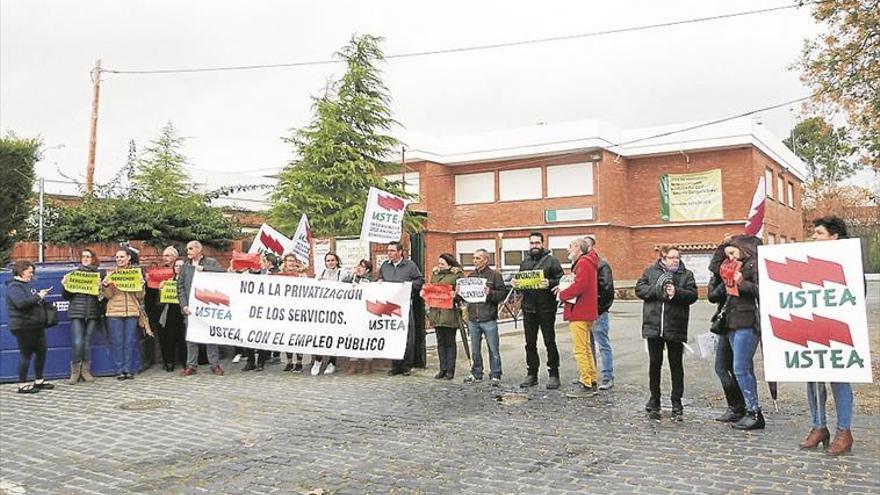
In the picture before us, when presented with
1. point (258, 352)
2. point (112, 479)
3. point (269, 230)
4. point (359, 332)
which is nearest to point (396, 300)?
point (359, 332)

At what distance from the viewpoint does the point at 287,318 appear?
1113 cm

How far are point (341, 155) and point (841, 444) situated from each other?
16.5 metres

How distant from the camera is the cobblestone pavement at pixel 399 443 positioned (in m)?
5.60

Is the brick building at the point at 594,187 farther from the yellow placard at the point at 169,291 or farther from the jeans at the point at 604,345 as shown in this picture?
the jeans at the point at 604,345

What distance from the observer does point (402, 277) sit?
1108cm

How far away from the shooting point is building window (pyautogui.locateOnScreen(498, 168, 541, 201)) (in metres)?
37.1

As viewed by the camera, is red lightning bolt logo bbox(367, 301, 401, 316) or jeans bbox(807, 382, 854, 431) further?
red lightning bolt logo bbox(367, 301, 401, 316)

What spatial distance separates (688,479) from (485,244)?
108ft

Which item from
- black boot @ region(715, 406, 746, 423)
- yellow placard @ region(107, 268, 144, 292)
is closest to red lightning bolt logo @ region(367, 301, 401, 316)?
yellow placard @ region(107, 268, 144, 292)

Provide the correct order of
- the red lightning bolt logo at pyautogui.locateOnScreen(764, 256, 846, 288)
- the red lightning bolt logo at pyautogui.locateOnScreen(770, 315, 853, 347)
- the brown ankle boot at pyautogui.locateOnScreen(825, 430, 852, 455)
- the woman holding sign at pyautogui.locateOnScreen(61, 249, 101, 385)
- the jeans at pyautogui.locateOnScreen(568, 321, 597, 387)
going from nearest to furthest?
the brown ankle boot at pyautogui.locateOnScreen(825, 430, 852, 455) < the red lightning bolt logo at pyautogui.locateOnScreen(770, 315, 853, 347) < the red lightning bolt logo at pyautogui.locateOnScreen(764, 256, 846, 288) < the jeans at pyautogui.locateOnScreen(568, 321, 597, 387) < the woman holding sign at pyautogui.locateOnScreen(61, 249, 101, 385)

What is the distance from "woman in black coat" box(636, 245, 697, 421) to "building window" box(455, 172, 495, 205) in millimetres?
30514

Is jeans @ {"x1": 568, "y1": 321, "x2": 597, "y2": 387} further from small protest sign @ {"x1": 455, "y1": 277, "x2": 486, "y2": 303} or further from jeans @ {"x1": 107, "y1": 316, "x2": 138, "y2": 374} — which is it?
jeans @ {"x1": 107, "y1": 316, "x2": 138, "y2": 374}

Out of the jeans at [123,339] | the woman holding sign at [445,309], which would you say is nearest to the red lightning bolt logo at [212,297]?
the jeans at [123,339]

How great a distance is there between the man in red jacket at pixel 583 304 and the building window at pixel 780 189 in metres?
33.3
